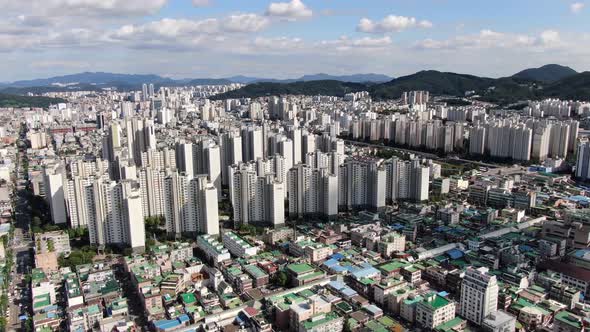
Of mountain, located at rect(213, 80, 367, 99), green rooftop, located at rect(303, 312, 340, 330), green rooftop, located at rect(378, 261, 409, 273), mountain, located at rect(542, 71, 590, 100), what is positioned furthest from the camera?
mountain, located at rect(213, 80, 367, 99)

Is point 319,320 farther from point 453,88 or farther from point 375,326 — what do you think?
point 453,88

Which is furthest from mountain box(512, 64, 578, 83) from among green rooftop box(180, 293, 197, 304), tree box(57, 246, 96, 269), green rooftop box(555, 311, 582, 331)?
green rooftop box(180, 293, 197, 304)

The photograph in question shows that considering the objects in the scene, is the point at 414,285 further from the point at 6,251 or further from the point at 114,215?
the point at 6,251

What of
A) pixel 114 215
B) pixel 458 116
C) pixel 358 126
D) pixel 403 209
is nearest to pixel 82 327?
pixel 114 215

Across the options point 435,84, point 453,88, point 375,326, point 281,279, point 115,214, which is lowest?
point 375,326

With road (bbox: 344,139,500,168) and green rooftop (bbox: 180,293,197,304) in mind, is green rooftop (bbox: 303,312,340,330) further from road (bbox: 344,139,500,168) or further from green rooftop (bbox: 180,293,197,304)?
road (bbox: 344,139,500,168)

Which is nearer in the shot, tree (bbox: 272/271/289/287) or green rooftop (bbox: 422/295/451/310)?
green rooftop (bbox: 422/295/451/310)

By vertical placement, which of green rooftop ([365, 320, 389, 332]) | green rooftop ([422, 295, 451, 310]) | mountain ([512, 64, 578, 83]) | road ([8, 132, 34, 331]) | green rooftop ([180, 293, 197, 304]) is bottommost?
road ([8, 132, 34, 331])

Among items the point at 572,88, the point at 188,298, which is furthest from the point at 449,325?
the point at 572,88
